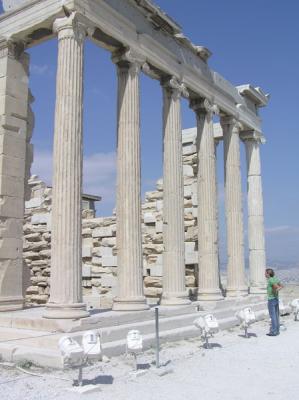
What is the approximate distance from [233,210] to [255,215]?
2903mm

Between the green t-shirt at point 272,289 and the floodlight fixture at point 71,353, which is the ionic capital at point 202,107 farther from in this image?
the floodlight fixture at point 71,353

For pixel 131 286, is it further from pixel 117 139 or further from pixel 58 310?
pixel 117 139

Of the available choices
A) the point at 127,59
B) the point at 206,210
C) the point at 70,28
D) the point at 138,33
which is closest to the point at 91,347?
the point at 70,28

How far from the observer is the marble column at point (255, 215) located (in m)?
22.9

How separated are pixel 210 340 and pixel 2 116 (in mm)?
8459

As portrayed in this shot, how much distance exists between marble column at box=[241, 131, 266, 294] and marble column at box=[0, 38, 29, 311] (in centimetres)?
1209

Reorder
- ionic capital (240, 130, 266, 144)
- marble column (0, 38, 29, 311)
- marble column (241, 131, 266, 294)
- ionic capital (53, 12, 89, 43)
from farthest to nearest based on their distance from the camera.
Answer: ionic capital (240, 130, 266, 144) < marble column (241, 131, 266, 294) < marble column (0, 38, 29, 311) < ionic capital (53, 12, 89, 43)

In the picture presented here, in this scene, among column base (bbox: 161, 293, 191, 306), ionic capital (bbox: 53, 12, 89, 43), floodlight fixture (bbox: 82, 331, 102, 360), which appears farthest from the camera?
column base (bbox: 161, 293, 191, 306)

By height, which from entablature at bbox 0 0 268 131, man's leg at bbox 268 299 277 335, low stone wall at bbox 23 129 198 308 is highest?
entablature at bbox 0 0 268 131

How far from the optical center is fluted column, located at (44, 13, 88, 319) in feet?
38.6

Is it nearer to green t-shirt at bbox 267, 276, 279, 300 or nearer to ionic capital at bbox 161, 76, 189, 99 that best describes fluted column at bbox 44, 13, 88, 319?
ionic capital at bbox 161, 76, 189, 99

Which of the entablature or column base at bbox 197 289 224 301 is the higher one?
the entablature

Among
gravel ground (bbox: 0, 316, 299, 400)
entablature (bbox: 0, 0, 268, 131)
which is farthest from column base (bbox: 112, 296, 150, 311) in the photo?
entablature (bbox: 0, 0, 268, 131)

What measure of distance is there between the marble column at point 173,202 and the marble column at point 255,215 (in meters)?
7.58
